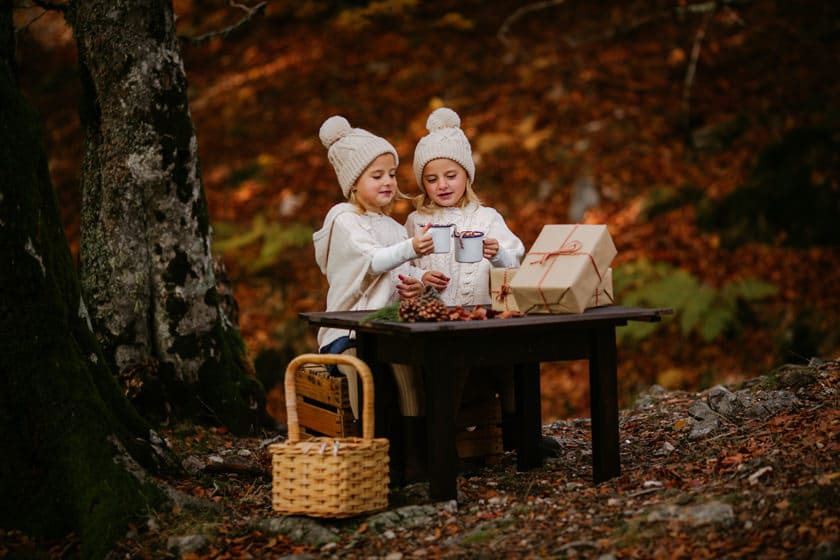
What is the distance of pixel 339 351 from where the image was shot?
19.1ft

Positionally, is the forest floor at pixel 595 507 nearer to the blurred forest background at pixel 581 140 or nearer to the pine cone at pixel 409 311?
the pine cone at pixel 409 311

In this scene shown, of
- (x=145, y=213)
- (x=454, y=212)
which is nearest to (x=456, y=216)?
(x=454, y=212)

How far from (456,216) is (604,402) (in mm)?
1556

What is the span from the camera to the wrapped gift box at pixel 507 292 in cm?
533

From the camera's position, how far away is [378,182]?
586 centimetres

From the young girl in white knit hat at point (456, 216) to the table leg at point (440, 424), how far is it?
39.7 inches

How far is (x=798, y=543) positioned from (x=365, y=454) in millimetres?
2013

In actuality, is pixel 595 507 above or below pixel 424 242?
below

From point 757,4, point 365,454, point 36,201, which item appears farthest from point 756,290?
point 36,201

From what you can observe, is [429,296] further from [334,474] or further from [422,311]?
[334,474]

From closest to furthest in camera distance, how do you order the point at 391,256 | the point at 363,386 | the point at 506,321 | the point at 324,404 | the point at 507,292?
the point at 506,321 → the point at 363,386 → the point at 507,292 → the point at 391,256 → the point at 324,404

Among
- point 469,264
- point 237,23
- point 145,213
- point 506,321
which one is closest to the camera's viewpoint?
point 506,321

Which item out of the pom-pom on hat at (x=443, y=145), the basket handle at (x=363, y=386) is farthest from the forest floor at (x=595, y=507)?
the pom-pom on hat at (x=443, y=145)

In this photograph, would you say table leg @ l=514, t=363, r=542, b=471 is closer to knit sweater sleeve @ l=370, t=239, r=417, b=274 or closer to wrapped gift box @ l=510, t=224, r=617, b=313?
wrapped gift box @ l=510, t=224, r=617, b=313
